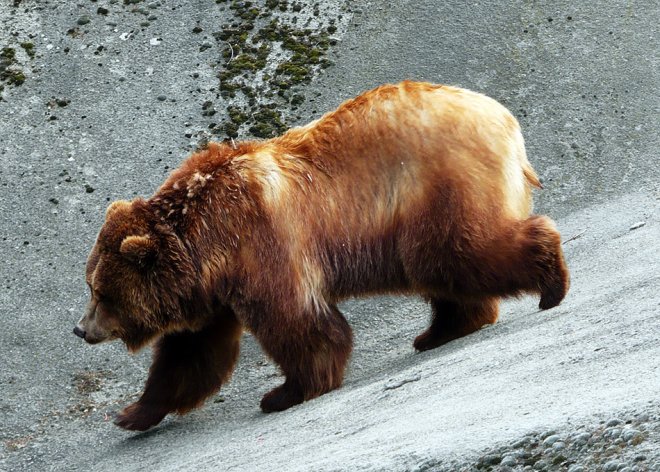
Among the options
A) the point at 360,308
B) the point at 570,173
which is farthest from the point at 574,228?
the point at 360,308

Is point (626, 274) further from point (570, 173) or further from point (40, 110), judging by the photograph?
point (40, 110)

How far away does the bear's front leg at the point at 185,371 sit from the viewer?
704 centimetres

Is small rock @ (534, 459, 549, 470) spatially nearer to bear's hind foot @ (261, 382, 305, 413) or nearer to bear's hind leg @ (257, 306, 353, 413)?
bear's hind leg @ (257, 306, 353, 413)

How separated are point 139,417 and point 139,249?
1.20 metres

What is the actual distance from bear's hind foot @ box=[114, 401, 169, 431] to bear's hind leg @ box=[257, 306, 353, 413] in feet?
2.41

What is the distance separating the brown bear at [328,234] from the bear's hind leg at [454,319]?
369 mm

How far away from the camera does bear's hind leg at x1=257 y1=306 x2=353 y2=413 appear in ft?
21.7

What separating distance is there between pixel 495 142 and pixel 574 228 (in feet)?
8.65

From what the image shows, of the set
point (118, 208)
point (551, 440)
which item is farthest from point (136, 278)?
point (551, 440)

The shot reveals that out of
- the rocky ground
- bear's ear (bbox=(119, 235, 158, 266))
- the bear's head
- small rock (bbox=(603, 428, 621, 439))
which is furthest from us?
the bear's head

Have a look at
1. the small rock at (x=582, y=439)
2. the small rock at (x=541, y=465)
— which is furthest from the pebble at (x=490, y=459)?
the small rock at (x=582, y=439)

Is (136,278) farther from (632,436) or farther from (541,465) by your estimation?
(632,436)

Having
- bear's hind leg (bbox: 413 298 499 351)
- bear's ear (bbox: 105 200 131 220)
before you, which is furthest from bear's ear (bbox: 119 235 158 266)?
bear's hind leg (bbox: 413 298 499 351)

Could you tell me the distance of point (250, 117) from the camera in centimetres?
1023
